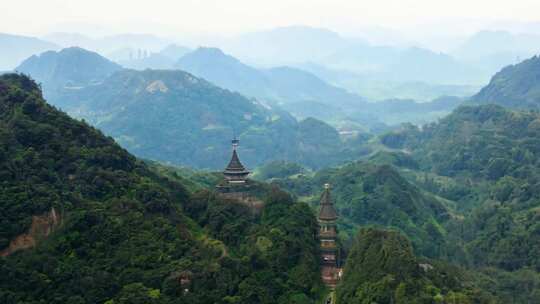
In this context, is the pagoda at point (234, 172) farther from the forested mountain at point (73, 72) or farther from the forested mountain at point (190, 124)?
the forested mountain at point (73, 72)

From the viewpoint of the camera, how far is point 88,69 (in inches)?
7687

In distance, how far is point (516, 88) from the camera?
153625mm

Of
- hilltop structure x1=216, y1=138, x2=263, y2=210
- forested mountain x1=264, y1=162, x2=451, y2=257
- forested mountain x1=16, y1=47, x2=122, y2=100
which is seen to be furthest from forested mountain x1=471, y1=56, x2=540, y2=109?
hilltop structure x1=216, y1=138, x2=263, y2=210

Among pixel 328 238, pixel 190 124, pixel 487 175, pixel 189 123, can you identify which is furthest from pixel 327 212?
pixel 189 123

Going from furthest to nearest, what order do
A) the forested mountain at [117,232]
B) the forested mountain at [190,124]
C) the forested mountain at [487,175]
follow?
1. the forested mountain at [190,124]
2. the forested mountain at [487,175]
3. the forested mountain at [117,232]

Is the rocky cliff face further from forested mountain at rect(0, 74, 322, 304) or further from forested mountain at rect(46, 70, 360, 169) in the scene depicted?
forested mountain at rect(46, 70, 360, 169)

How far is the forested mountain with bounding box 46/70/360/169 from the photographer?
135 meters

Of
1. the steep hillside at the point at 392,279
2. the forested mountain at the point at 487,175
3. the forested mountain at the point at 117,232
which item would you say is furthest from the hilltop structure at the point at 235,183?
the forested mountain at the point at 487,175

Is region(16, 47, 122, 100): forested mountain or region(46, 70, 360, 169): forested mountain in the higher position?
region(16, 47, 122, 100): forested mountain

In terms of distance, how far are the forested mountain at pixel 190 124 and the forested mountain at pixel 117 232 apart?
83.8m

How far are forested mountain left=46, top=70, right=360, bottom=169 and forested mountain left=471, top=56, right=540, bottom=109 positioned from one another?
32548 millimetres

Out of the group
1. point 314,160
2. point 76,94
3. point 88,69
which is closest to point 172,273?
point 314,160

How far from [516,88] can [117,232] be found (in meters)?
129

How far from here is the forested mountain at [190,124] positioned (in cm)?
13462
